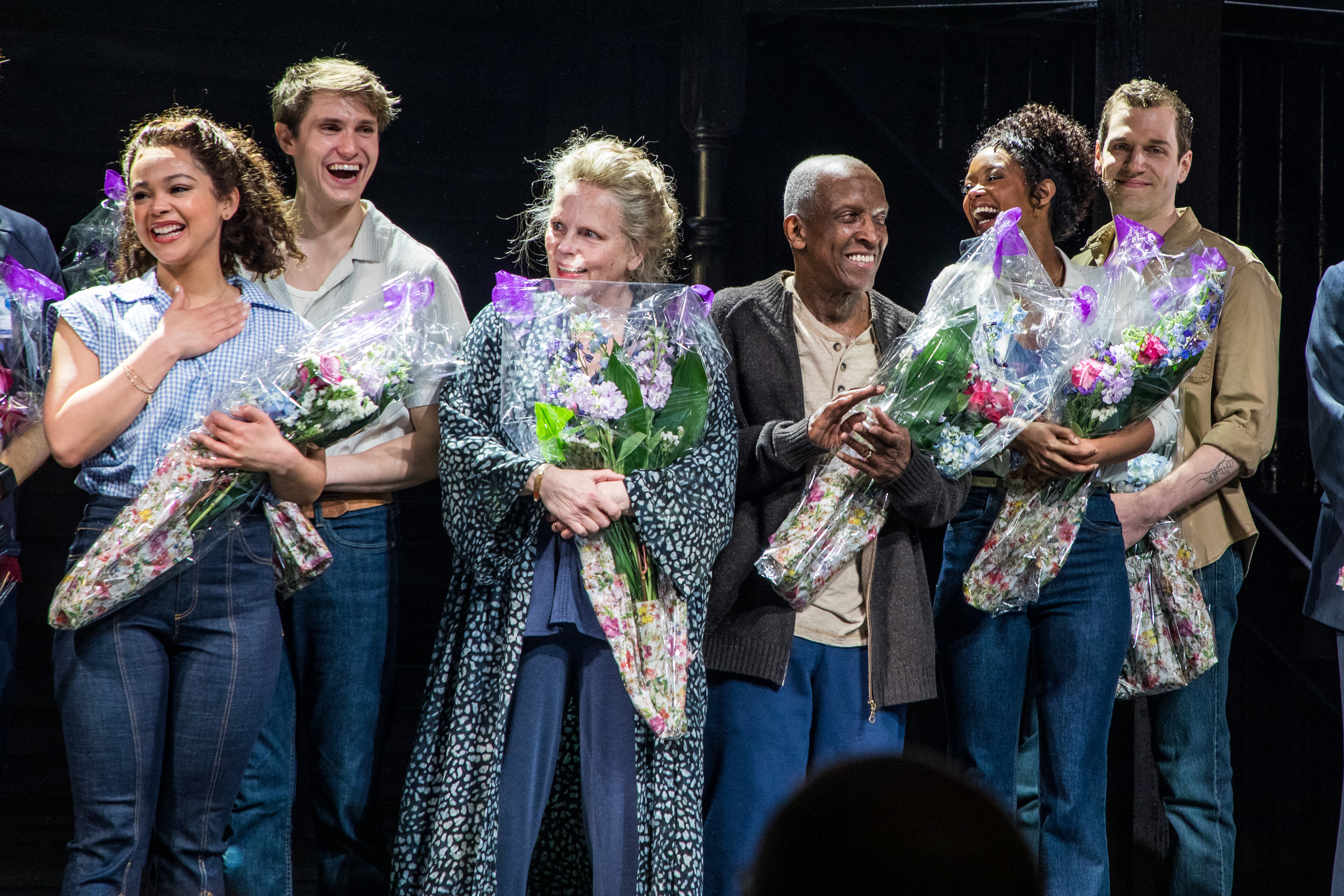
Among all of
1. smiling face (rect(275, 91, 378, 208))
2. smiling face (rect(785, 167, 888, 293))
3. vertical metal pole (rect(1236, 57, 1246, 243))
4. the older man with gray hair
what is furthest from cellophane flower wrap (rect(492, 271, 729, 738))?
vertical metal pole (rect(1236, 57, 1246, 243))

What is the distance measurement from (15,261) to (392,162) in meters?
2.03

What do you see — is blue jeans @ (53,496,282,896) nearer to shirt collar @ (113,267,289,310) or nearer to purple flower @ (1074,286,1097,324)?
shirt collar @ (113,267,289,310)

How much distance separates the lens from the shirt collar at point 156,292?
220cm

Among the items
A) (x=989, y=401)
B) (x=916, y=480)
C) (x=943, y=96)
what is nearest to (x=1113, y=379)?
(x=989, y=401)

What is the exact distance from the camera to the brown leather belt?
8.20 feet

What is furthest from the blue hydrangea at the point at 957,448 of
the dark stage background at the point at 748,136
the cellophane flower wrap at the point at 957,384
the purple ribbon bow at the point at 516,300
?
the dark stage background at the point at 748,136

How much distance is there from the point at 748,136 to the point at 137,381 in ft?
10.6

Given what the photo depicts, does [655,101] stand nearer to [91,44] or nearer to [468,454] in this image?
[91,44]

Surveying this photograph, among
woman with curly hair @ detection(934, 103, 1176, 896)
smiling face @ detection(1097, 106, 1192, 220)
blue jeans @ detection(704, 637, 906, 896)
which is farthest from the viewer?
smiling face @ detection(1097, 106, 1192, 220)

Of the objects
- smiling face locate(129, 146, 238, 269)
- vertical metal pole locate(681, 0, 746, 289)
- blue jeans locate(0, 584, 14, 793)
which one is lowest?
blue jeans locate(0, 584, 14, 793)

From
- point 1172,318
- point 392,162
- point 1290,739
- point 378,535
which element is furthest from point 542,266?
point 1290,739

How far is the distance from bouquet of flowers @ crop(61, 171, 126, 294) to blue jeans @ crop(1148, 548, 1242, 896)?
2388mm

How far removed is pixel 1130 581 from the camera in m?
2.78

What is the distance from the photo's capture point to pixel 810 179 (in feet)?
8.46
